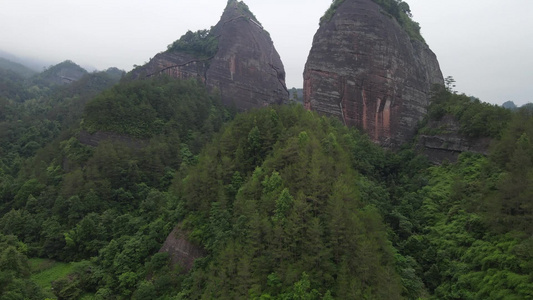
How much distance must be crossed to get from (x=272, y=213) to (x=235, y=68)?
1733 inches

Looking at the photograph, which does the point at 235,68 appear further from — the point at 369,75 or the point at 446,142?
the point at 446,142

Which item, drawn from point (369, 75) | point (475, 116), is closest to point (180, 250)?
point (475, 116)

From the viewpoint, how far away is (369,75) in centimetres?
3691

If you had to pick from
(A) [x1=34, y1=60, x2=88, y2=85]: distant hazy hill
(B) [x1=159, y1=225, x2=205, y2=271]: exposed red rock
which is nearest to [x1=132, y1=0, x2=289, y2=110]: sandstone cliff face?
(B) [x1=159, y1=225, x2=205, y2=271]: exposed red rock

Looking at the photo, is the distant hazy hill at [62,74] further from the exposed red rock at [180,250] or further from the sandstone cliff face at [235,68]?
the exposed red rock at [180,250]

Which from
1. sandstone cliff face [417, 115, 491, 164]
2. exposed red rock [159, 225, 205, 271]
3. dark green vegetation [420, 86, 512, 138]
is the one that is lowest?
exposed red rock [159, 225, 205, 271]

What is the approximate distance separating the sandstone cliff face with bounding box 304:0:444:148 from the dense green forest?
3084 millimetres

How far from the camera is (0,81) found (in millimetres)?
80125

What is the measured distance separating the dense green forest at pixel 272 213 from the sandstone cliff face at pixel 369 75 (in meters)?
3.08

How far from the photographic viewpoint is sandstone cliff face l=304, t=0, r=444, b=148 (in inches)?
1448

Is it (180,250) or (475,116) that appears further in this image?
(475,116)

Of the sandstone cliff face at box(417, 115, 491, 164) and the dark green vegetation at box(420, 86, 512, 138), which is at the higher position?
the dark green vegetation at box(420, 86, 512, 138)

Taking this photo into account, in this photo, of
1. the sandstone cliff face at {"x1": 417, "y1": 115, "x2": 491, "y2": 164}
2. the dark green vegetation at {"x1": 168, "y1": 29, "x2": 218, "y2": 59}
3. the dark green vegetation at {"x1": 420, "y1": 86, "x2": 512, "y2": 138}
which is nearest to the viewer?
the dark green vegetation at {"x1": 420, "y1": 86, "x2": 512, "y2": 138}

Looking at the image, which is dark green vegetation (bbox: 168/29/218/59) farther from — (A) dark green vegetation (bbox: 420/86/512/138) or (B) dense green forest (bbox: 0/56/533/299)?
(A) dark green vegetation (bbox: 420/86/512/138)
